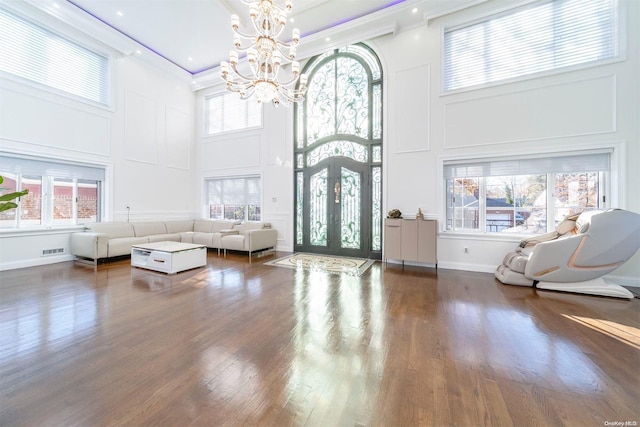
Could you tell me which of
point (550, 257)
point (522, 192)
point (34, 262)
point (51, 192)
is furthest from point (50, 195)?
point (522, 192)

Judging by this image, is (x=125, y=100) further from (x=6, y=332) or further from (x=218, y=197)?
(x=6, y=332)

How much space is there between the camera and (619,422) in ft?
4.53

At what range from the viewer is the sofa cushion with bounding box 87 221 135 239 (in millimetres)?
5434

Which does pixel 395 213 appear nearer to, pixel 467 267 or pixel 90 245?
pixel 467 267

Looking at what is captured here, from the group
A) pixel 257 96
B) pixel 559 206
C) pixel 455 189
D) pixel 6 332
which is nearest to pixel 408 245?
pixel 455 189

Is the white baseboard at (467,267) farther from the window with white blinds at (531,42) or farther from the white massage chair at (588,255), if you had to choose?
the window with white blinds at (531,42)

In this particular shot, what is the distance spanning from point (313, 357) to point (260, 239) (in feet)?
14.4

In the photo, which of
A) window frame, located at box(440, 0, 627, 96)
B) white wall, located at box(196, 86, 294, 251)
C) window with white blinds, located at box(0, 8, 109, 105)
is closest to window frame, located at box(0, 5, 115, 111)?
window with white blinds, located at box(0, 8, 109, 105)

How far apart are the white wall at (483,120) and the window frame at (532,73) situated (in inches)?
2.0

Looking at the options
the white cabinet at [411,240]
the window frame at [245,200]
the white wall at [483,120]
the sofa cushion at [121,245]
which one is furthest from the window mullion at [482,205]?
the sofa cushion at [121,245]

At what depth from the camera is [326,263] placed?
5.20m

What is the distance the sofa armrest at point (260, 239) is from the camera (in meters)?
5.79

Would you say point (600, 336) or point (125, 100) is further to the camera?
point (125, 100)

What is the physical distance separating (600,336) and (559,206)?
2.82 m
